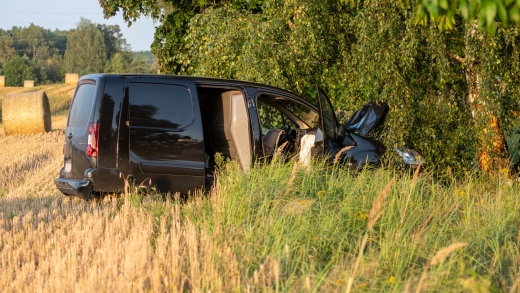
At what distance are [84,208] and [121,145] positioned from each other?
85cm

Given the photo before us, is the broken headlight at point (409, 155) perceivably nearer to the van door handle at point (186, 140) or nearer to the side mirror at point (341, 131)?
the side mirror at point (341, 131)

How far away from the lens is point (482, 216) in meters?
6.93

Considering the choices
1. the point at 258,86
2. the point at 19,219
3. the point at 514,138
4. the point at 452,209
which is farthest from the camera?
the point at 514,138

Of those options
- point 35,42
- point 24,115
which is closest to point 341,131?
point 24,115

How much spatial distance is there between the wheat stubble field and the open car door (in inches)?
16.8

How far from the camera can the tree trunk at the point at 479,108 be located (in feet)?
34.9

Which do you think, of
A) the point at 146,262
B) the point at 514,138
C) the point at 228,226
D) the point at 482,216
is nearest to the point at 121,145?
the point at 228,226

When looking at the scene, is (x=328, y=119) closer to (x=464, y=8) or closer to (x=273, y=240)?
(x=273, y=240)

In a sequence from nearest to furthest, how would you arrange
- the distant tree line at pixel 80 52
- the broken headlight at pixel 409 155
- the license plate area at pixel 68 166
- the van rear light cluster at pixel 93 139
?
the van rear light cluster at pixel 93 139, the license plate area at pixel 68 166, the broken headlight at pixel 409 155, the distant tree line at pixel 80 52

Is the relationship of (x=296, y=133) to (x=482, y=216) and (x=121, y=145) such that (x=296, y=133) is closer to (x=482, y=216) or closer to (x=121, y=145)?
(x=121, y=145)

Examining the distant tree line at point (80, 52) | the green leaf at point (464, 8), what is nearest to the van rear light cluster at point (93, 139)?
the green leaf at point (464, 8)

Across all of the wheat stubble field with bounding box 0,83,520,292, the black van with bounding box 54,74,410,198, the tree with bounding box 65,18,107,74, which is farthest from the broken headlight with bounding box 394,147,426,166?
the tree with bounding box 65,18,107,74

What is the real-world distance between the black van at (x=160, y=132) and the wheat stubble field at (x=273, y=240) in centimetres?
26

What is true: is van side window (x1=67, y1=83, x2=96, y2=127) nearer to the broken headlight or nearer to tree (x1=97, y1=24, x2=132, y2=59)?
the broken headlight
